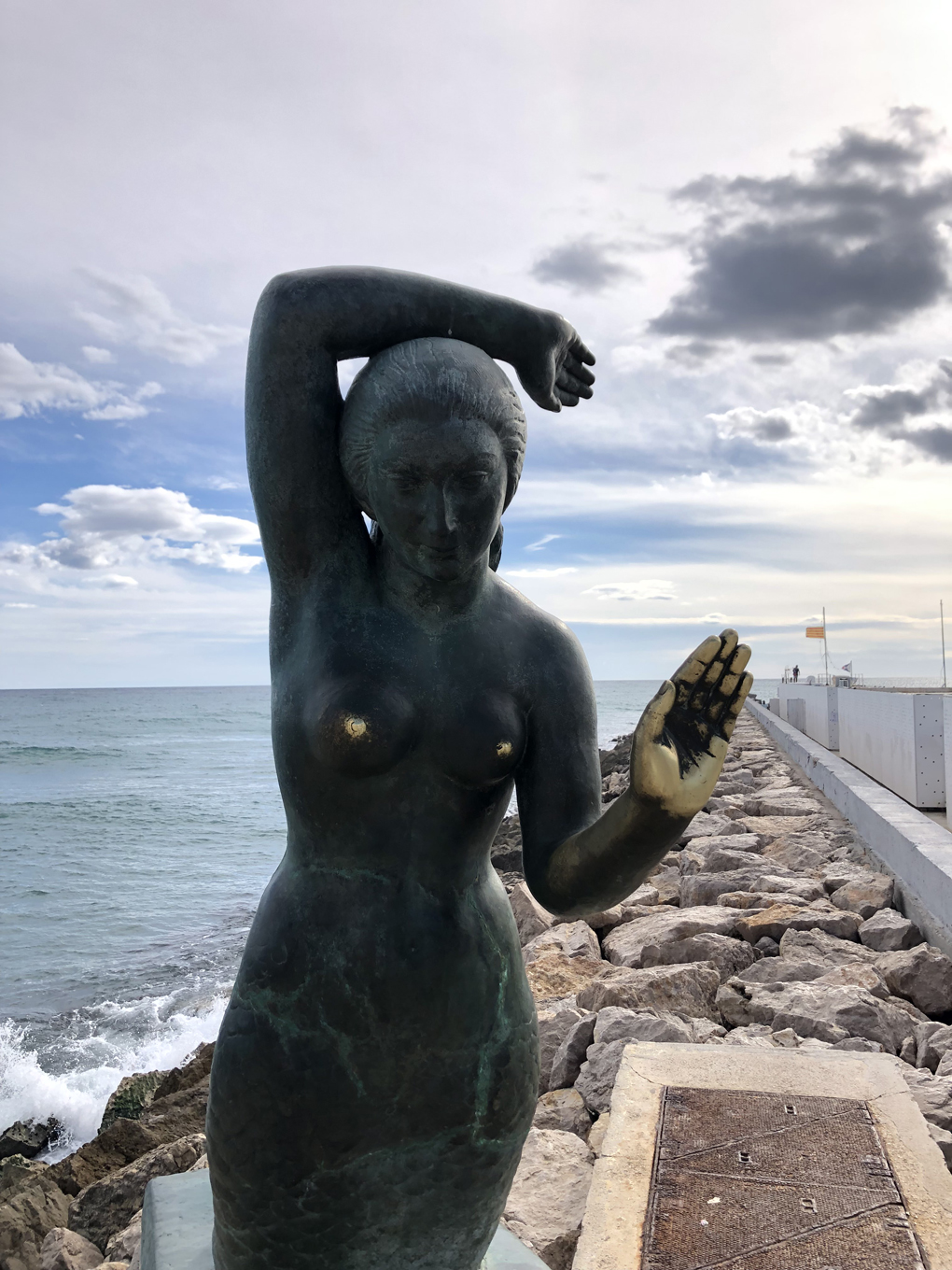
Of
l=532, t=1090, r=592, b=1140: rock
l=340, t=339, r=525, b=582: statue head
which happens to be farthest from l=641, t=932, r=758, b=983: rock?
l=340, t=339, r=525, b=582: statue head

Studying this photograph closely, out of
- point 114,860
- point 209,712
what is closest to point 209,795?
point 114,860

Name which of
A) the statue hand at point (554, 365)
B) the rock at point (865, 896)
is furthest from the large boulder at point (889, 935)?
the statue hand at point (554, 365)

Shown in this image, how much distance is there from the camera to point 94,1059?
26.9ft

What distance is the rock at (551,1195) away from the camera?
314cm

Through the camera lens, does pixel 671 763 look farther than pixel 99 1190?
No

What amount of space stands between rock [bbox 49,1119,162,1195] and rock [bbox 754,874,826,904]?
404cm

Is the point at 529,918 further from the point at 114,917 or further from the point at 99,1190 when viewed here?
the point at 114,917

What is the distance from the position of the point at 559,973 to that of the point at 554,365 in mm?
4230

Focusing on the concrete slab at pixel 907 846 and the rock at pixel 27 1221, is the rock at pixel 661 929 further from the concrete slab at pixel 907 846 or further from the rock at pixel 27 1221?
the rock at pixel 27 1221

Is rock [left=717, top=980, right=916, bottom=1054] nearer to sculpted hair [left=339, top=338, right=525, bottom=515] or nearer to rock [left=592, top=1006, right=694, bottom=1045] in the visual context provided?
rock [left=592, top=1006, right=694, bottom=1045]

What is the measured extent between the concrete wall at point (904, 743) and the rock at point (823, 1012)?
5.28 meters

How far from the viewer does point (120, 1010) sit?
938 centimetres

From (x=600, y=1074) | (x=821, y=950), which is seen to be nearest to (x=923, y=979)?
(x=821, y=950)

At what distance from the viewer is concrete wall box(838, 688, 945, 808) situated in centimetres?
973
